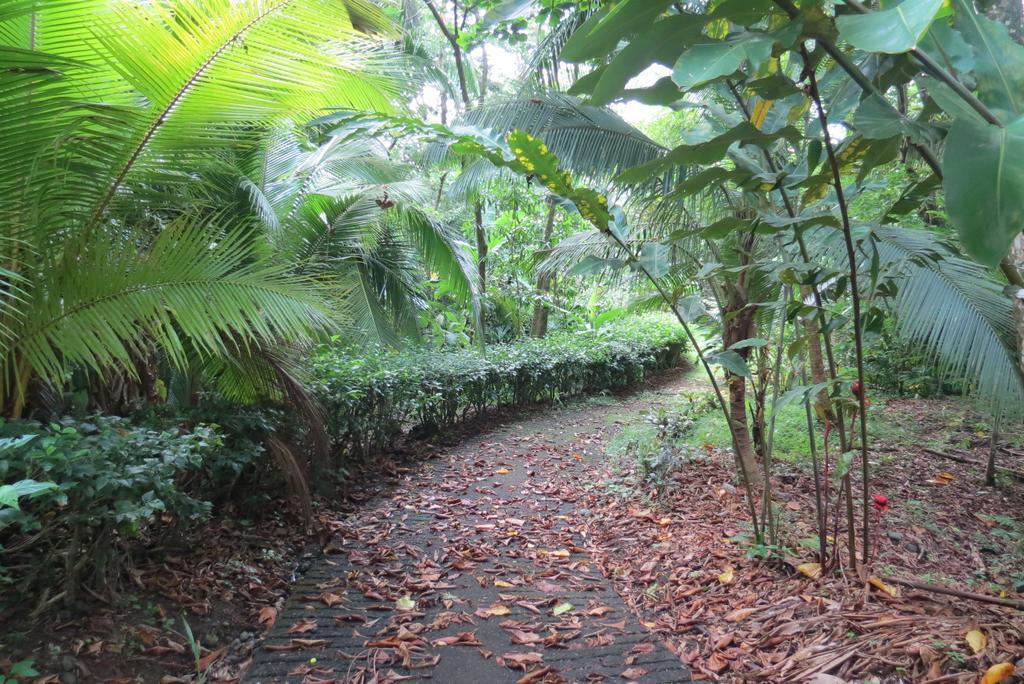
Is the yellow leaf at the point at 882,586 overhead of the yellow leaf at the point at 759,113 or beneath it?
beneath

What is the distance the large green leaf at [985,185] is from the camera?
3.06ft

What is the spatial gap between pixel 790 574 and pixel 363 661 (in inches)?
88.0

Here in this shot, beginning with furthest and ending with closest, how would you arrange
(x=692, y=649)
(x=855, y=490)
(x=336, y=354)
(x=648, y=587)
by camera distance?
(x=336, y=354) → (x=855, y=490) → (x=648, y=587) → (x=692, y=649)

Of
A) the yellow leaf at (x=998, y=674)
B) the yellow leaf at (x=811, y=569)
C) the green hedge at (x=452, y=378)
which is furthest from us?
the green hedge at (x=452, y=378)

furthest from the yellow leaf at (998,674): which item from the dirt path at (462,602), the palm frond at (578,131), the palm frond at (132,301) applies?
the palm frond at (578,131)

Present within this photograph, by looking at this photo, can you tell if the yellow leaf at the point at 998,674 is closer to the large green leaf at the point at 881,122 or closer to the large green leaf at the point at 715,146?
the large green leaf at the point at 881,122

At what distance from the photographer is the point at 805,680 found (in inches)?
87.2

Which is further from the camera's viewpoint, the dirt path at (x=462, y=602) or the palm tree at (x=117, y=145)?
the dirt path at (x=462, y=602)

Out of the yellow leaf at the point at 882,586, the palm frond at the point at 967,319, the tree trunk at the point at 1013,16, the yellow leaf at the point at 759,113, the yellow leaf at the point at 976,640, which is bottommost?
the yellow leaf at the point at 882,586

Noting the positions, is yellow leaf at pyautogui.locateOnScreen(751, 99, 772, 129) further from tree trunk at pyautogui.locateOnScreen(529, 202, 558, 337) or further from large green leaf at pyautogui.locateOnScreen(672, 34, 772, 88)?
tree trunk at pyautogui.locateOnScreen(529, 202, 558, 337)

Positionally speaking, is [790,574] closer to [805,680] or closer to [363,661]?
[805,680]

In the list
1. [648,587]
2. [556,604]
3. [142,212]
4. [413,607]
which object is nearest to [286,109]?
[142,212]

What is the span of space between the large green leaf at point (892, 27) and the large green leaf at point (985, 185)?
0.58 feet

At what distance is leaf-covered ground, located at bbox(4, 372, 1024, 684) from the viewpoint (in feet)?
7.88
